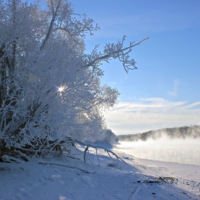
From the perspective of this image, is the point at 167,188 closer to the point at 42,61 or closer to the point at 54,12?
the point at 42,61

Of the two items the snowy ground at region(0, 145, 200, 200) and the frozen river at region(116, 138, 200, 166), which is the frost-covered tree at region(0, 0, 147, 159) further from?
the frozen river at region(116, 138, 200, 166)

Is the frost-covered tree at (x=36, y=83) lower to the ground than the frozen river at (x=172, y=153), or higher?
higher

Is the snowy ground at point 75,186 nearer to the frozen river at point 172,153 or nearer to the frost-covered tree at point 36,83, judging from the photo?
the frost-covered tree at point 36,83

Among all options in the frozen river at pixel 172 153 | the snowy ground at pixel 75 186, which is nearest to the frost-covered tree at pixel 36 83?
the snowy ground at pixel 75 186

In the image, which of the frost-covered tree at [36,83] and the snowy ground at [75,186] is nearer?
the snowy ground at [75,186]

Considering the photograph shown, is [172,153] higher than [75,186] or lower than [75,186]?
lower

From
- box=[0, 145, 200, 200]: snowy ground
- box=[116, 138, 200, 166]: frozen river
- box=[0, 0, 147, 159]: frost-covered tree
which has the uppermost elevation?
box=[0, 0, 147, 159]: frost-covered tree

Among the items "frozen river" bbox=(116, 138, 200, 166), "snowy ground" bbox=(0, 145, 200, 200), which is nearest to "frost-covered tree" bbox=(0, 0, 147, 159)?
"snowy ground" bbox=(0, 145, 200, 200)

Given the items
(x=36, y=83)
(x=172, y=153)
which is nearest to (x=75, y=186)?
(x=36, y=83)

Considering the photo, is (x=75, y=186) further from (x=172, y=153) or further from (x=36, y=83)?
(x=172, y=153)

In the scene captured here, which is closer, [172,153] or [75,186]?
[75,186]

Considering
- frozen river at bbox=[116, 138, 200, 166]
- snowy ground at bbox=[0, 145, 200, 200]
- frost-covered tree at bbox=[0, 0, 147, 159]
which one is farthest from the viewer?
frozen river at bbox=[116, 138, 200, 166]

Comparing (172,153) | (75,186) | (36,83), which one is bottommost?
(172,153)

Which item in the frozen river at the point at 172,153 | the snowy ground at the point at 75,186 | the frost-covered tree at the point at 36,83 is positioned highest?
the frost-covered tree at the point at 36,83
